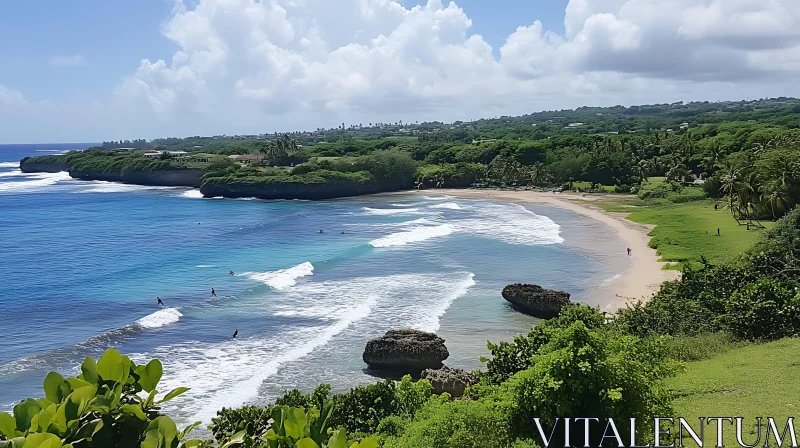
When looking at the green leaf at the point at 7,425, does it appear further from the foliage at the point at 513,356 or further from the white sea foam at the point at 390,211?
the white sea foam at the point at 390,211

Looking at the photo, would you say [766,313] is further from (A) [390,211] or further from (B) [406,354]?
(A) [390,211]

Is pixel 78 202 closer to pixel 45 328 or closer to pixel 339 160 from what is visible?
pixel 339 160

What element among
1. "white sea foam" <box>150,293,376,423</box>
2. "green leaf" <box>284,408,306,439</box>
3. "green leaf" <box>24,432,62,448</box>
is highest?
"green leaf" <box>24,432,62,448</box>

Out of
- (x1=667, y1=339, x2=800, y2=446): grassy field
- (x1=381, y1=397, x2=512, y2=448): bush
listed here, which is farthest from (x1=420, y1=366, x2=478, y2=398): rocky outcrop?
(x1=381, y1=397, x2=512, y2=448): bush

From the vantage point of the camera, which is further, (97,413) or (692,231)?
(692,231)

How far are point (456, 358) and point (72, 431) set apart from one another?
21199 millimetres

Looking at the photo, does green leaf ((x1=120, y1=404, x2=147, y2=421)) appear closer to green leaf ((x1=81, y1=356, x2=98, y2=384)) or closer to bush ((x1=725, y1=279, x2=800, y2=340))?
green leaf ((x1=81, y1=356, x2=98, y2=384))

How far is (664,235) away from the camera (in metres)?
45.9

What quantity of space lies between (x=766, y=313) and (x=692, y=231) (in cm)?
Answer: 3153

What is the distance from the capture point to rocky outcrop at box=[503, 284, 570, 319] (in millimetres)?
29031

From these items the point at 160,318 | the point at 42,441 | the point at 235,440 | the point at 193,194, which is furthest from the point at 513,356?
the point at 193,194

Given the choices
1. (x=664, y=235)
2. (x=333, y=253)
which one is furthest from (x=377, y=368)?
(x=664, y=235)

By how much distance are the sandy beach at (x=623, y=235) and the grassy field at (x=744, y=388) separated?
43.5 ft

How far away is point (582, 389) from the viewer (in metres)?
9.55
